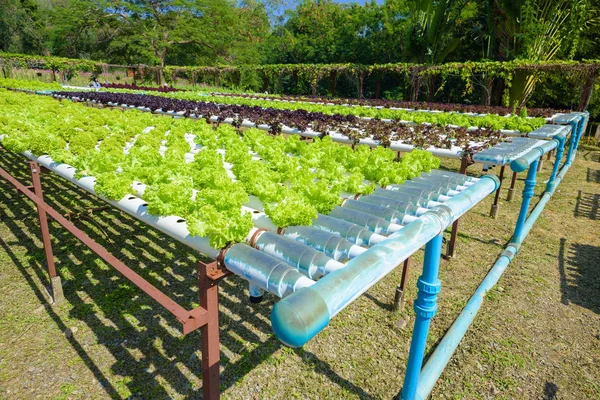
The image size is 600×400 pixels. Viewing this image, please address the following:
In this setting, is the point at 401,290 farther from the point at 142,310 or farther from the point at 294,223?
the point at 142,310

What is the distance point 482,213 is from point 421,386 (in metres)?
6.79

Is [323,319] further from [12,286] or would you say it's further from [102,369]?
[12,286]

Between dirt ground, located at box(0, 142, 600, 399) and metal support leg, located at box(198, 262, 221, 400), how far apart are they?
4.58ft

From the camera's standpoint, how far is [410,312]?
4824 mm

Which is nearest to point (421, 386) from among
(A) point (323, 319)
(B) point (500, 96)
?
(A) point (323, 319)

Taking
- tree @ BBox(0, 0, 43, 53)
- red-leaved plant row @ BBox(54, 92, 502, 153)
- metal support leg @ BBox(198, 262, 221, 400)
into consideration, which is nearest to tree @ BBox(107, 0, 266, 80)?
tree @ BBox(0, 0, 43, 53)

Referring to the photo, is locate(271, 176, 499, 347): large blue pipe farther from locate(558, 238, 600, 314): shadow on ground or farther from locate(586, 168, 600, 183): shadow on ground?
locate(586, 168, 600, 183): shadow on ground

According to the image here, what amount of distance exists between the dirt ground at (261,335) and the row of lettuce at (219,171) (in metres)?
1.82

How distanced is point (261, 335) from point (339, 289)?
3.22 meters

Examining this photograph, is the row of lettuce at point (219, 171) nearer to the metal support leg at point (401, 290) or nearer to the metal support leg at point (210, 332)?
the metal support leg at point (210, 332)

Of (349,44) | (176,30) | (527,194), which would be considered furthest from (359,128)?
(176,30)

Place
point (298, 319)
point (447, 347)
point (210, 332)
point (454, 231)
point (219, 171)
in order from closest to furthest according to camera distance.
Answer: point (298, 319)
point (210, 332)
point (447, 347)
point (219, 171)
point (454, 231)

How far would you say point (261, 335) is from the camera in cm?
427

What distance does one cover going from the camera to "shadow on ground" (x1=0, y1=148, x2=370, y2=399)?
3652mm
